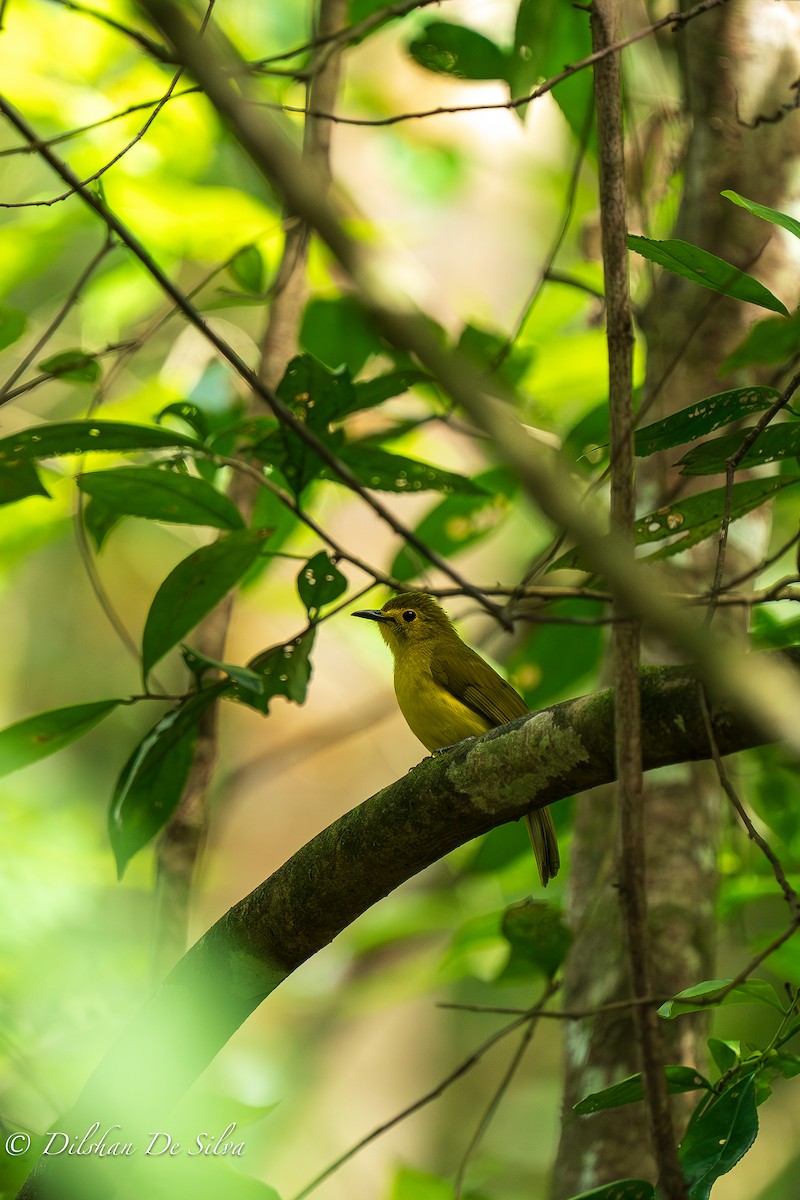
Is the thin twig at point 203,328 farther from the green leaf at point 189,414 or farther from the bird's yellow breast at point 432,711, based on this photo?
the bird's yellow breast at point 432,711

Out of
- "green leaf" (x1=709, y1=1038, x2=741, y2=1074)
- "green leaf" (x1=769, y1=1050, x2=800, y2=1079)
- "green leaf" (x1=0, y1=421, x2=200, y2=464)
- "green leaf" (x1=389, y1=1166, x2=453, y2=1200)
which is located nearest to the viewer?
"green leaf" (x1=769, y1=1050, x2=800, y2=1079)

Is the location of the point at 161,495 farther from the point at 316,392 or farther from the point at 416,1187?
the point at 416,1187

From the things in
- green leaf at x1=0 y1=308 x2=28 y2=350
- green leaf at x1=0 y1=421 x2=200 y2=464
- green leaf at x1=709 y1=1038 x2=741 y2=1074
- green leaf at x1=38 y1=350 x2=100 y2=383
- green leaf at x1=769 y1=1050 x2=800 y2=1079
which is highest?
green leaf at x1=0 y1=308 x2=28 y2=350

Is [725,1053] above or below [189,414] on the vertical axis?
below

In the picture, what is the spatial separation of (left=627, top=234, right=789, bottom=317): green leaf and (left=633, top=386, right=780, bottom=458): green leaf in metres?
0.18

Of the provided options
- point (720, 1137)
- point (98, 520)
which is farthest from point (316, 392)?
point (720, 1137)

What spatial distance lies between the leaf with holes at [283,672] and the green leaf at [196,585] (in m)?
0.21

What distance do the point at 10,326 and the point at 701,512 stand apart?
185 centimetres

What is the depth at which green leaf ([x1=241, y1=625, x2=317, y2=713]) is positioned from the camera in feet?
8.96

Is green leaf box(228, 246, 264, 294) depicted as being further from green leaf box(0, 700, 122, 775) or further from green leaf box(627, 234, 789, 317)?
green leaf box(627, 234, 789, 317)

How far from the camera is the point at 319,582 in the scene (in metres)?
2.77

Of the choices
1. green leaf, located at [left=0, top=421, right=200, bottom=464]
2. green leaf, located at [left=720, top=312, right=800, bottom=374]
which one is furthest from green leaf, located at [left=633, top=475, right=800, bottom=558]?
green leaf, located at [left=0, top=421, right=200, bottom=464]

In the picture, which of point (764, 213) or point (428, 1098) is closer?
point (764, 213)

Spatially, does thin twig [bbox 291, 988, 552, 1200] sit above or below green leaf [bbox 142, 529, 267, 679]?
below
